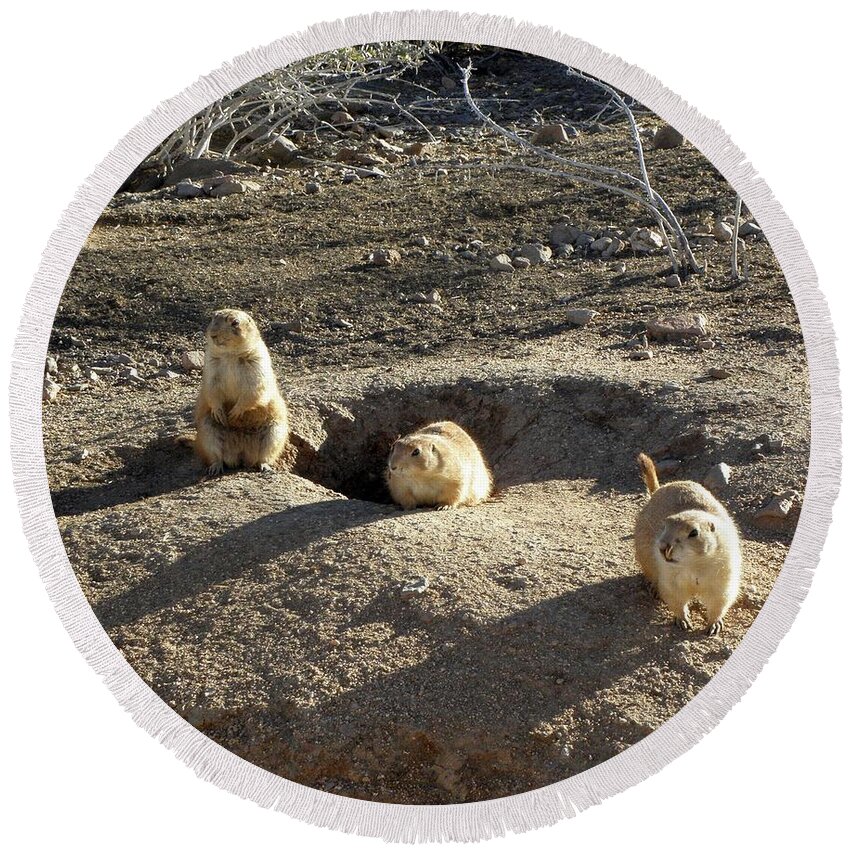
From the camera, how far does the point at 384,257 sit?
621 centimetres

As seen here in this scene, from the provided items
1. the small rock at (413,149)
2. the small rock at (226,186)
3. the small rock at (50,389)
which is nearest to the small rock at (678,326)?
the small rock at (413,149)

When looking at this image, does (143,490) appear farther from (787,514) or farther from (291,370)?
(787,514)

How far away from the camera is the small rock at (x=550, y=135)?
539 centimetres

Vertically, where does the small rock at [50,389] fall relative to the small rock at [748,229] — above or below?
below

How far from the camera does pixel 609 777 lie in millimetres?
3283

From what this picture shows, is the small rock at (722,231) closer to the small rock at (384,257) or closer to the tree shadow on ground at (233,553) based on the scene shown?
the small rock at (384,257)

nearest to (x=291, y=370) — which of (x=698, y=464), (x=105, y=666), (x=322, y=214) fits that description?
(x=322, y=214)

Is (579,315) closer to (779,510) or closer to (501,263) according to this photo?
(501,263)

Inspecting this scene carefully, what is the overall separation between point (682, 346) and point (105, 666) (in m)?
3.20

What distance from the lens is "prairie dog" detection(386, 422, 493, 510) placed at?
4855 mm

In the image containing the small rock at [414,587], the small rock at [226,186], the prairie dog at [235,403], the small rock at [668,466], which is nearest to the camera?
the small rock at [414,587]

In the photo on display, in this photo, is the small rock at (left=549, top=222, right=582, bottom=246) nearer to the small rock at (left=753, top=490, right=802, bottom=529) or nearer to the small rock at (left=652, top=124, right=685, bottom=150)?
the small rock at (left=652, top=124, right=685, bottom=150)

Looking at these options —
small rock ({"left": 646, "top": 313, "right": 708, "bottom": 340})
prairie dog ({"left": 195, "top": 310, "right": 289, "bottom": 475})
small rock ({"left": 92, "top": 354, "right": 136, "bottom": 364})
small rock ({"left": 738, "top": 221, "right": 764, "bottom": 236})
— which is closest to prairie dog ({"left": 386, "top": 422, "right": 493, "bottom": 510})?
prairie dog ({"left": 195, "top": 310, "right": 289, "bottom": 475})

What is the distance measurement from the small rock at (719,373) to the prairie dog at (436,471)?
113 centimetres
